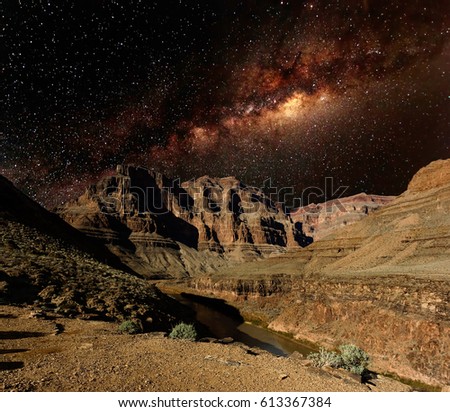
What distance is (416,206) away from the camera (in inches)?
2916

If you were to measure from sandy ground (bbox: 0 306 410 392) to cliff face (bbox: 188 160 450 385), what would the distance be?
63.1ft

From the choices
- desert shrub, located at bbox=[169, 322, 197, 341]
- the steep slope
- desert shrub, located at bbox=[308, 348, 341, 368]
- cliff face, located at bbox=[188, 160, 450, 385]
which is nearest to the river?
cliff face, located at bbox=[188, 160, 450, 385]

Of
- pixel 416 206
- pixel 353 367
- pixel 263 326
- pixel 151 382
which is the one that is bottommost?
pixel 263 326

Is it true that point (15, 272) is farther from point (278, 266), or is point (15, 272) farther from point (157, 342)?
point (278, 266)

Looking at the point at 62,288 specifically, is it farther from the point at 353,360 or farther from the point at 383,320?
the point at 383,320

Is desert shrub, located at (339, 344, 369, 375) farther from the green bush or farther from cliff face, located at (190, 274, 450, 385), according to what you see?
cliff face, located at (190, 274, 450, 385)

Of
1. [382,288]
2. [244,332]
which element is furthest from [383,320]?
[244,332]

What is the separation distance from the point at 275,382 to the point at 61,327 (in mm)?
10514

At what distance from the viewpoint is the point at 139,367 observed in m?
8.38

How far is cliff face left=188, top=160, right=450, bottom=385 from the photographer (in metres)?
27.0

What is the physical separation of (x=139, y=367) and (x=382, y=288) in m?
34.7

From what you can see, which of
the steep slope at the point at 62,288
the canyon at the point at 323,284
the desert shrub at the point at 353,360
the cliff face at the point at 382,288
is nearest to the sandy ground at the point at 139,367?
the desert shrub at the point at 353,360
